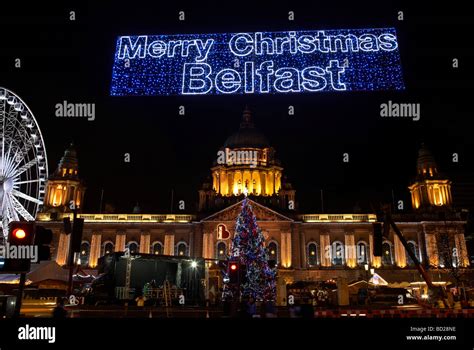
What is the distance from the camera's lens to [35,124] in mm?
36281

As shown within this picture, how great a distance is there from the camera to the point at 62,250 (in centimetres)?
5559

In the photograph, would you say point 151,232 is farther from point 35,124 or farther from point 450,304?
point 450,304

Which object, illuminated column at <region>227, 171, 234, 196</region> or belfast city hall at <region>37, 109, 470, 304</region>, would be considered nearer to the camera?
belfast city hall at <region>37, 109, 470, 304</region>

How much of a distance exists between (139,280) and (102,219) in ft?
115

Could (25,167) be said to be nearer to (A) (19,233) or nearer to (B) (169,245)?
(B) (169,245)

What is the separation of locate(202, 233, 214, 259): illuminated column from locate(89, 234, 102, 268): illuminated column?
1321 centimetres

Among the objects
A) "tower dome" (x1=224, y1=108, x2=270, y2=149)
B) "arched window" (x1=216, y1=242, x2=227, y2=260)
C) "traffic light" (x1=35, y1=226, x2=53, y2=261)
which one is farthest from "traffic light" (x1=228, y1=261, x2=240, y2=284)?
"tower dome" (x1=224, y1=108, x2=270, y2=149)

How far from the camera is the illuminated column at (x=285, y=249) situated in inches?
2151

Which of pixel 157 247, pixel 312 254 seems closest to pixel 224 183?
pixel 157 247

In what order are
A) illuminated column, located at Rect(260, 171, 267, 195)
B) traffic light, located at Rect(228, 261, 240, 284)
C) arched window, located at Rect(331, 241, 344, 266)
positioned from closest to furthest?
traffic light, located at Rect(228, 261, 240, 284)
arched window, located at Rect(331, 241, 344, 266)
illuminated column, located at Rect(260, 171, 267, 195)

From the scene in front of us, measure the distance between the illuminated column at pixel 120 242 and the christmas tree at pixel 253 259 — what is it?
24.7 m

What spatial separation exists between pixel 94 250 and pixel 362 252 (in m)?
33.4

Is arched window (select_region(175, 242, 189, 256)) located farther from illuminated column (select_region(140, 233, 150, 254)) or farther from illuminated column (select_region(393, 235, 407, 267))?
illuminated column (select_region(393, 235, 407, 267))

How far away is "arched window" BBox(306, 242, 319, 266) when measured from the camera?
56.4m
